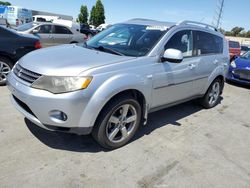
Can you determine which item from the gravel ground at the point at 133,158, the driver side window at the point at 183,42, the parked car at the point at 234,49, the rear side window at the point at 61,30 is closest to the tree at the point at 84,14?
the parked car at the point at 234,49

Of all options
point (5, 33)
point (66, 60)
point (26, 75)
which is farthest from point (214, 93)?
point (5, 33)

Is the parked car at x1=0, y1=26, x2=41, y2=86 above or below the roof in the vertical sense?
below

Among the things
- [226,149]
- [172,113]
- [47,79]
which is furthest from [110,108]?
[172,113]

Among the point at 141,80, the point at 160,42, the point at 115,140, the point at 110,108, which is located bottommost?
the point at 115,140

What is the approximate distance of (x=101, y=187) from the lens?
9.39 ft

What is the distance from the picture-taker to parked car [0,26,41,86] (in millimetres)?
5816

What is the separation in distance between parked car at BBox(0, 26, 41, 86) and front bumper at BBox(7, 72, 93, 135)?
2877mm

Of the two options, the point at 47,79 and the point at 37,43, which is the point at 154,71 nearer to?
the point at 47,79

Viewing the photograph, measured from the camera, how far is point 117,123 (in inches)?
142

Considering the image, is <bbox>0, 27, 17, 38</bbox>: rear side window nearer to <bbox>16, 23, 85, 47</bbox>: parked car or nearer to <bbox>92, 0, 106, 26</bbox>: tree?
<bbox>16, 23, 85, 47</bbox>: parked car

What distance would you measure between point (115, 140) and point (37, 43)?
3887mm

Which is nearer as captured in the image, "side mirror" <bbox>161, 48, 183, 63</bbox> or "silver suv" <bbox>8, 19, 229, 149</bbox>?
"silver suv" <bbox>8, 19, 229, 149</bbox>

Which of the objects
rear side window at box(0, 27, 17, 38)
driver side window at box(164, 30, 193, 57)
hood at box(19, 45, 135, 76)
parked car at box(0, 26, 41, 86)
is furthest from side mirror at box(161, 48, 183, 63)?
rear side window at box(0, 27, 17, 38)

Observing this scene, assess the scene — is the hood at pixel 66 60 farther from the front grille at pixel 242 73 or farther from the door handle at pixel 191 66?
the front grille at pixel 242 73
